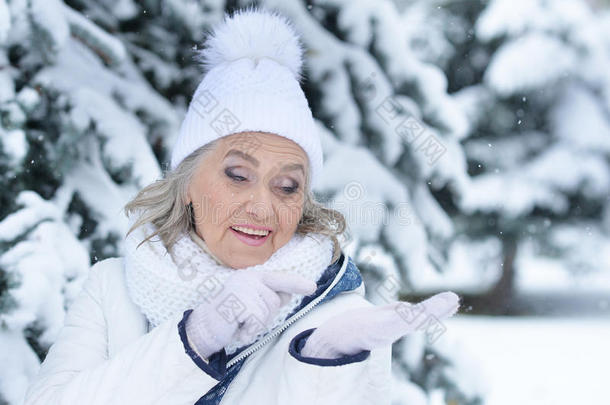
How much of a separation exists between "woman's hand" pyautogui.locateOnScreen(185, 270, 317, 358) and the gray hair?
0.48m

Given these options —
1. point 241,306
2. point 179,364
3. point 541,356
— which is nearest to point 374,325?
point 241,306

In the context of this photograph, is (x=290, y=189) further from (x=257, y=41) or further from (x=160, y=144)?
(x=160, y=144)

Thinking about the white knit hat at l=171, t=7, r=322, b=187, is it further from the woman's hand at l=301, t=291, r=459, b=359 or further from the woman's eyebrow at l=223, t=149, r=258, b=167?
the woman's hand at l=301, t=291, r=459, b=359

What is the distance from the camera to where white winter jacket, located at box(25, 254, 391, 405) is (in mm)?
1225

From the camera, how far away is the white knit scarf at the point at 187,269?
1536mm

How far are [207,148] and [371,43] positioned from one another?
171cm

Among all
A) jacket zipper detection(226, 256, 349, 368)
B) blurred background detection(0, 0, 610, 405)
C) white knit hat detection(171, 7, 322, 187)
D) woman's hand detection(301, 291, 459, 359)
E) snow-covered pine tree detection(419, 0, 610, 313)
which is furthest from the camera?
snow-covered pine tree detection(419, 0, 610, 313)

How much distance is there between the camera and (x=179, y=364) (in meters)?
1.24

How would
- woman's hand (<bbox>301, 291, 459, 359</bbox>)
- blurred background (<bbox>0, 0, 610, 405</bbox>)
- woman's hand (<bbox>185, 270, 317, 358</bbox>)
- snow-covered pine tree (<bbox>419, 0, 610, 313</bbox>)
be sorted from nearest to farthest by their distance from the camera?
woman's hand (<bbox>301, 291, 459, 359</bbox>), woman's hand (<bbox>185, 270, 317, 358</bbox>), blurred background (<bbox>0, 0, 610, 405</bbox>), snow-covered pine tree (<bbox>419, 0, 610, 313</bbox>)

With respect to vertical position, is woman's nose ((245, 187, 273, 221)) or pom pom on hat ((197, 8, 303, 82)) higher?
pom pom on hat ((197, 8, 303, 82))

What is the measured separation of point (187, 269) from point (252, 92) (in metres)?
0.51

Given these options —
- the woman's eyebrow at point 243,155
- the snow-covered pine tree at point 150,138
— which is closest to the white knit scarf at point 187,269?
the woman's eyebrow at point 243,155

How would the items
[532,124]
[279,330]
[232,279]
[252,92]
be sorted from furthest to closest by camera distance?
[532,124] < [252,92] < [279,330] < [232,279]

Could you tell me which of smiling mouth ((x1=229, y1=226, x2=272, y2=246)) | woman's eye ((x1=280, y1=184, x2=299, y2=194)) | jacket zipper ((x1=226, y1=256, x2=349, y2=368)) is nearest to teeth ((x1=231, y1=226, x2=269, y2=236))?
smiling mouth ((x1=229, y1=226, x2=272, y2=246))
